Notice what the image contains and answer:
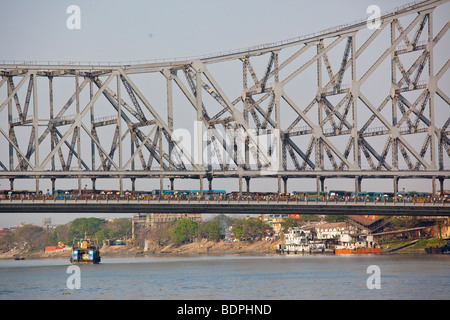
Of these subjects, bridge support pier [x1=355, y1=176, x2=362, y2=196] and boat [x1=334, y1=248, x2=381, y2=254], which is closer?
bridge support pier [x1=355, y1=176, x2=362, y2=196]

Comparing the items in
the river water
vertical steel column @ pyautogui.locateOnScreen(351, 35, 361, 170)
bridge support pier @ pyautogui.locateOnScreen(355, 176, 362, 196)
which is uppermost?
vertical steel column @ pyautogui.locateOnScreen(351, 35, 361, 170)

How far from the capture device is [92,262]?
154 m

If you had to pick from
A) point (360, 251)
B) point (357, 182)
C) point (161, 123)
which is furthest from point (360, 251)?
point (161, 123)

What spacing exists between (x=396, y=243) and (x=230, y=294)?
120290 millimetres

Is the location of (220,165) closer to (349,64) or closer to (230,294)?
(349,64)

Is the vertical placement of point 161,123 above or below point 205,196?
above

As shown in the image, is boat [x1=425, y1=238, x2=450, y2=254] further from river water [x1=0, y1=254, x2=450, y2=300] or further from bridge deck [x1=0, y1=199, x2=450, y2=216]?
river water [x1=0, y1=254, x2=450, y2=300]

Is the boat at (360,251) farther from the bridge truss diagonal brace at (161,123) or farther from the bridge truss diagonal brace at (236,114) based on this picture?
the bridge truss diagonal brace at (161,123)

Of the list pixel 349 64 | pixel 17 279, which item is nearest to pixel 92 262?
pixel 17 279

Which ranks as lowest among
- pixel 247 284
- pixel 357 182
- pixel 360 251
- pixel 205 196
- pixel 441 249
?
pixel 360 251

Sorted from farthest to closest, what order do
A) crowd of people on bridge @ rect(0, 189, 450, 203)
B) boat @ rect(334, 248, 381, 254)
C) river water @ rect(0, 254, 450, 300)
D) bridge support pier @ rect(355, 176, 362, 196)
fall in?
boat @ rect(334, 248, 381, 254) < bridge support pier @ rect(355, 176, 362, 196) < crowd of people on bridge @ rect(0, 189, 450, 203) < river water @ rect(0, 254, 450, 300)

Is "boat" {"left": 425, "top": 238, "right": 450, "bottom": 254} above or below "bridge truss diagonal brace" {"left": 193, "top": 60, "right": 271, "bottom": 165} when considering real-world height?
below

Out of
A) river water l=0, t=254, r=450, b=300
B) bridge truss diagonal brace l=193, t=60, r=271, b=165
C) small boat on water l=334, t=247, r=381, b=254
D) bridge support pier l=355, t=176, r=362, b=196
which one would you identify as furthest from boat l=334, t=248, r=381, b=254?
river water l=0, t=254, r=450, b=300

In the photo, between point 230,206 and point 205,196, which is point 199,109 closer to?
point 205,196
